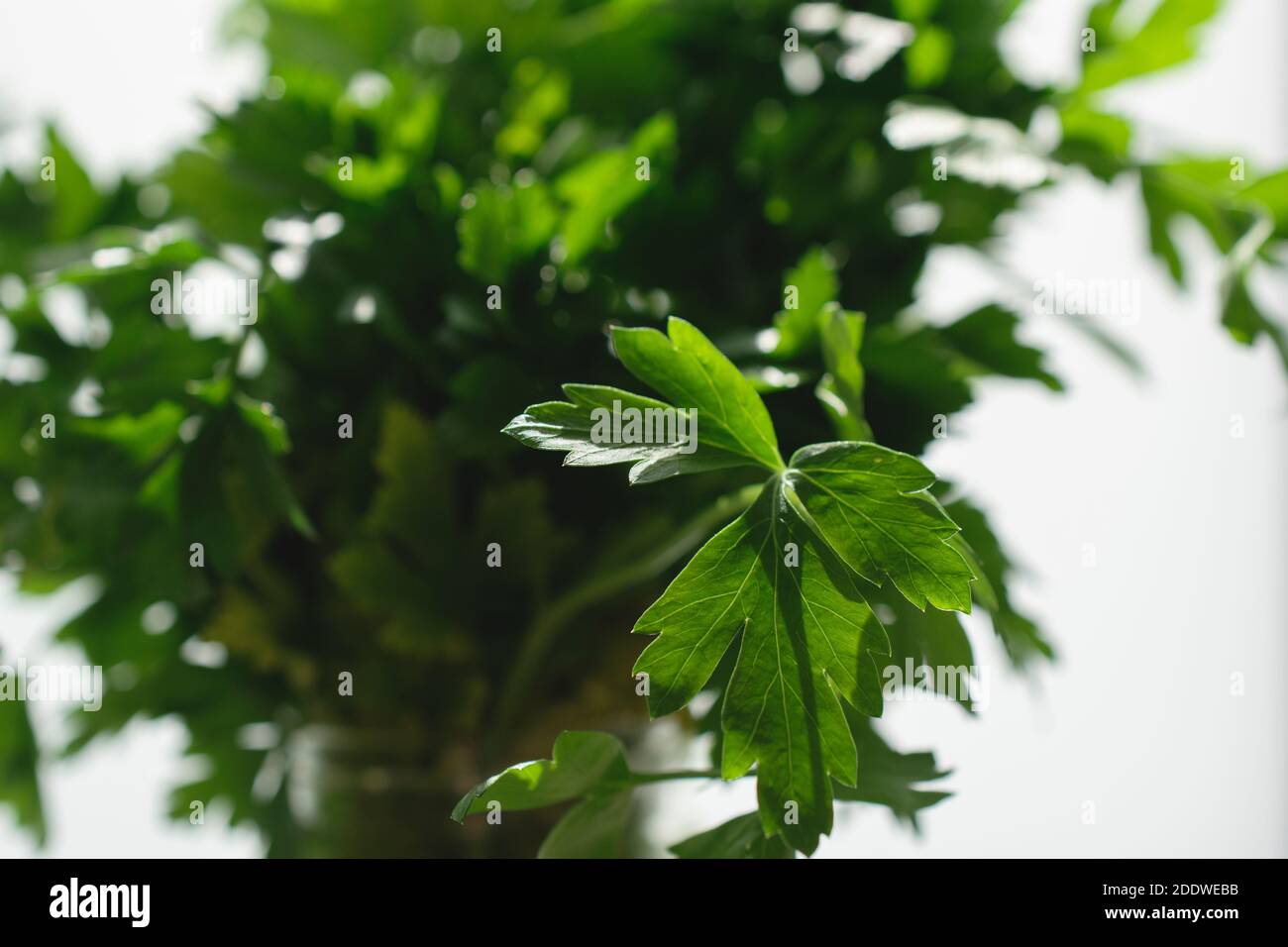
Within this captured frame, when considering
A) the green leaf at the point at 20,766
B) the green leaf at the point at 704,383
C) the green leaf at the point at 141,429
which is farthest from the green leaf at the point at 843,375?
the green leaf at the point at 20,766

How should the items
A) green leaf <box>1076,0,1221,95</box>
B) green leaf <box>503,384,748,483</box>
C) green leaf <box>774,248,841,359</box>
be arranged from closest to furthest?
1. green leaf <box>503,384,748,483</box>
2. green leaf <box>774,248,841,359</box>
3. green leaf <box>1076,0,1221,95</box>

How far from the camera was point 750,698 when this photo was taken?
1.05 ft

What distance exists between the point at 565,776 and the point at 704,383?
14 cm

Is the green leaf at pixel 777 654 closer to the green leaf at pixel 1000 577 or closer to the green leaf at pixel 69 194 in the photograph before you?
the green leaf at pixel 1000 577

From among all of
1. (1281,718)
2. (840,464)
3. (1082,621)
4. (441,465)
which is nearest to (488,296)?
(441,465)

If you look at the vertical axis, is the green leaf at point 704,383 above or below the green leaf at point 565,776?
above

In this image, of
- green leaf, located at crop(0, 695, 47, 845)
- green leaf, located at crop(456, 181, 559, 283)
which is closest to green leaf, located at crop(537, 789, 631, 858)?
green leaf, located at crop(456, 181, 559, 283)

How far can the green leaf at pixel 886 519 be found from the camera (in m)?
0.30

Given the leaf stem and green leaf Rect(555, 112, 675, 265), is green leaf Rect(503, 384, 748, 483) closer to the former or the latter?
the leaf stem

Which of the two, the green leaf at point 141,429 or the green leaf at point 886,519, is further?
the green leaf at point 141,429

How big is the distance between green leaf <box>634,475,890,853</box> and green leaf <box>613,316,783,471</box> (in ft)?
0.06

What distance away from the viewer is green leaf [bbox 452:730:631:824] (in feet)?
1.09

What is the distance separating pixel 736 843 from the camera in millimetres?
359

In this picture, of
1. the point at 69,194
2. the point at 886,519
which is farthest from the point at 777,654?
the point at 69,194
